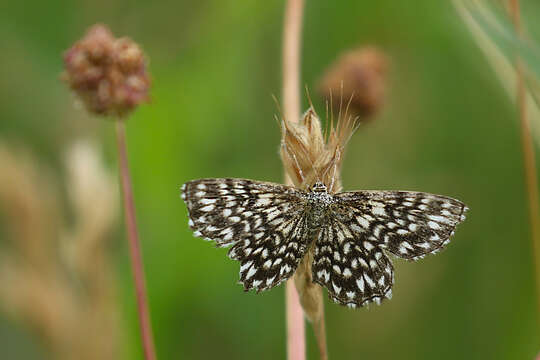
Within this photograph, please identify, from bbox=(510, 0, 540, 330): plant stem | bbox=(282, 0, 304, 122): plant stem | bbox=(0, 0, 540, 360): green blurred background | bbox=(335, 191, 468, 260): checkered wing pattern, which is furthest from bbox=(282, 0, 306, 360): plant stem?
bbox=(0, 0, 540, 360): green blurred background

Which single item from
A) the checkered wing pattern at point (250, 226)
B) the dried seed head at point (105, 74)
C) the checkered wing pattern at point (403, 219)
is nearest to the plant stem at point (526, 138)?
the checkered wing pattern at point (403, 219)

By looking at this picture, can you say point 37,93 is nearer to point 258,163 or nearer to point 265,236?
point 258,163

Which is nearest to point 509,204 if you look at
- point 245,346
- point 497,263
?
point 497,263

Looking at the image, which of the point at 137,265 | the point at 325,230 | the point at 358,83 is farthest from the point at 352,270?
the point at 358,83

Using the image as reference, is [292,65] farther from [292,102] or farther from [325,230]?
[325,230]

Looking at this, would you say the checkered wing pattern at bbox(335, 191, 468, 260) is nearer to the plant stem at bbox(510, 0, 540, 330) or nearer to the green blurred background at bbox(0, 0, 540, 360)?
the plant stem at bbox(510, 0, 540, 330)
